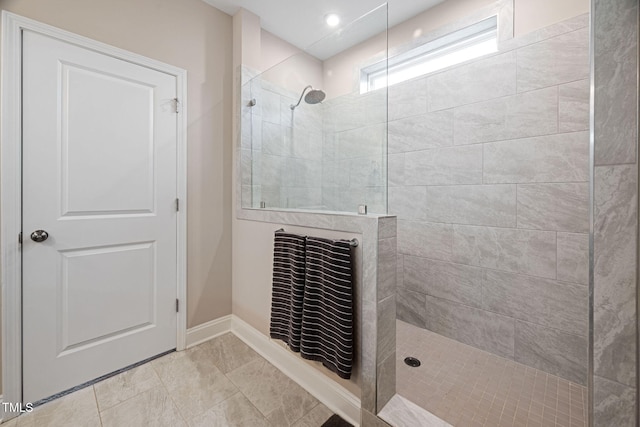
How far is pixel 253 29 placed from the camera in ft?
7.63

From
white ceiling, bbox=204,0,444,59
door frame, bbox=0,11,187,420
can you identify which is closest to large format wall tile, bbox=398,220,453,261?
white ceiling, bbox=204,0,444,59

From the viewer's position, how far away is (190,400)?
155cm

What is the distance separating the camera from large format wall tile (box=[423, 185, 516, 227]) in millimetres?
1834

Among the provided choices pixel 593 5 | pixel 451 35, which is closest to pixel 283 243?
pixel 593 5

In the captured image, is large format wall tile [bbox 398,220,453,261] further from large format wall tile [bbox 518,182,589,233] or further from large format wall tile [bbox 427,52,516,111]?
large format wall tile [bbox 427,52,516,111]

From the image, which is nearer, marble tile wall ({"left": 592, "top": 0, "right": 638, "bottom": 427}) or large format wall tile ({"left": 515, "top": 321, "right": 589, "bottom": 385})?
marble tile wall ({"left": 592, "top": 0, "right": 638, "bottom": 427})

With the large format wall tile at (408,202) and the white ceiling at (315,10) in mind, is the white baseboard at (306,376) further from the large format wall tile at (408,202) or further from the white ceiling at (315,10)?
the white ceiling at (315,10)

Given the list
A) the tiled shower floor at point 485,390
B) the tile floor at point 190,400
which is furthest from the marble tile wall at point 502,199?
the tile floor at point 190,400

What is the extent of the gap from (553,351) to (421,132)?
1749 millimetres

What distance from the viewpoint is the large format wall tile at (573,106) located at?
5.04ft

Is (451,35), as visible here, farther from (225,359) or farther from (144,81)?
(225,359)

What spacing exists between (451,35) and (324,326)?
2.36 m

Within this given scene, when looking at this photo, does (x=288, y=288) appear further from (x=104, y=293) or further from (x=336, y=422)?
(x=104, y=293)

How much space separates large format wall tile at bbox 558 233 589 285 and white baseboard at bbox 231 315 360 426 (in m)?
1.45
